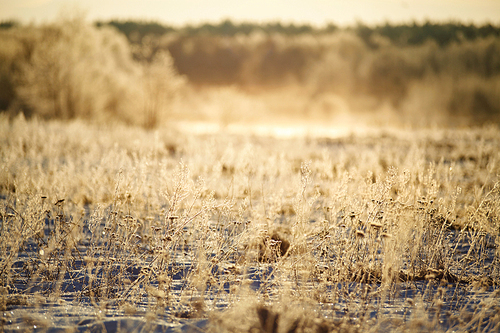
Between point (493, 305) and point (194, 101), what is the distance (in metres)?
35.1

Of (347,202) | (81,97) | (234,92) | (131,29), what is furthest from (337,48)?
(347,202)

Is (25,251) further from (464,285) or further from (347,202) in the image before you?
(464,285)

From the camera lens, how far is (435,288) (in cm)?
342

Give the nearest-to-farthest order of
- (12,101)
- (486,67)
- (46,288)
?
(46,288), (12,101), (486,67)

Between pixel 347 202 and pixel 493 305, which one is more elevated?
pixel 347 202

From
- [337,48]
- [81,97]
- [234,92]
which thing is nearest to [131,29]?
[337,48]

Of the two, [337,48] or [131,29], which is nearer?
[337,48]

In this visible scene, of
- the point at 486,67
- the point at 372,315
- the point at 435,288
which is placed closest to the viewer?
the point at 372,315

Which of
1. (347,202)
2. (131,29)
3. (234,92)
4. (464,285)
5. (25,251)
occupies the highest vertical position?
(131,29)

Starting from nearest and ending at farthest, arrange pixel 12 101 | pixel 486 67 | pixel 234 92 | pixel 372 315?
pixel 372 315, pixel 12 101, pixel 234 92, pixel 486 67

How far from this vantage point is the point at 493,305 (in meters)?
3.00

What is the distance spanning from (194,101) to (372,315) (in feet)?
115

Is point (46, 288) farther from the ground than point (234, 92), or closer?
closer

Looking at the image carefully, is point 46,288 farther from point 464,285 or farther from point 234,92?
point 234,92
